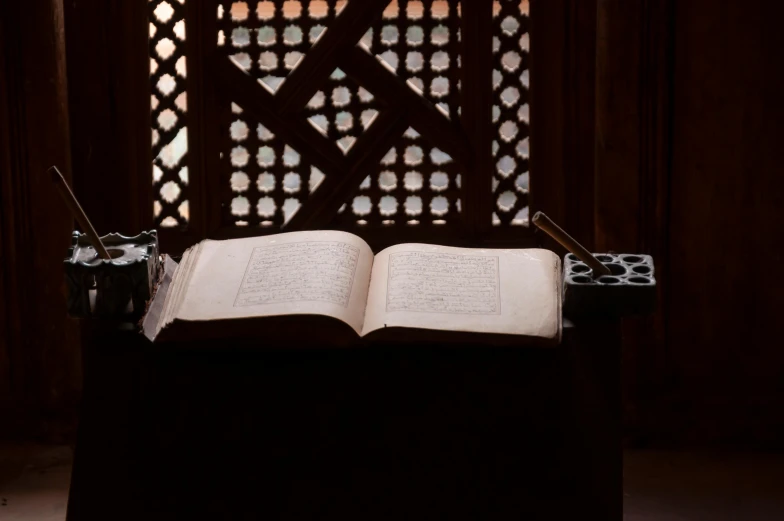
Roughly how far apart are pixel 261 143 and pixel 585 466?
189 centimetres

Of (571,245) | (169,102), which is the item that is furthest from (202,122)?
(571,245)

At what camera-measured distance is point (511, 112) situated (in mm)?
3588

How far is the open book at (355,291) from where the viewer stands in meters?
2.15

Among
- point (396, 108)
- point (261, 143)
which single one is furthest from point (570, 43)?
point (261, 143)

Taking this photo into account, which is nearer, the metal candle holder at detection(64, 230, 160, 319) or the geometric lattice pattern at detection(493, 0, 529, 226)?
the metal candle holder at detection(64, 230, 160, 319)

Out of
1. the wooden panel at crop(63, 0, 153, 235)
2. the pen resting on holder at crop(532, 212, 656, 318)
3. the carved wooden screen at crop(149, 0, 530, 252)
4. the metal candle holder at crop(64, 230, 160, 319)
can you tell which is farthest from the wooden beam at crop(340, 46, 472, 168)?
the metal candle holder at crop(64, 230, 160, 319)

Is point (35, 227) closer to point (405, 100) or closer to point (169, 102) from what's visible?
point (169, 102)

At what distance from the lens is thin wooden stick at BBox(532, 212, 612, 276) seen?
7.31 ft

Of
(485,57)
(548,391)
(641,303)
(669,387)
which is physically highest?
(485,57)

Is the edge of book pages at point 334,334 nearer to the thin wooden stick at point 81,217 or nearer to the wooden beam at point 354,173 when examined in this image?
the thin wooden stick at point 81,217

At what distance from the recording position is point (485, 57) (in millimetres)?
3500

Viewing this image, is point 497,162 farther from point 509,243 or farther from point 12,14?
point 12,14

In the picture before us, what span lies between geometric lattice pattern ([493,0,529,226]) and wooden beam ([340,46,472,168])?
0.15 metres

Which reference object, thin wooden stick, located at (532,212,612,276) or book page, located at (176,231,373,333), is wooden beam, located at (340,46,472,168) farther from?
thin wooden stick, located at (532,212,612,276)
